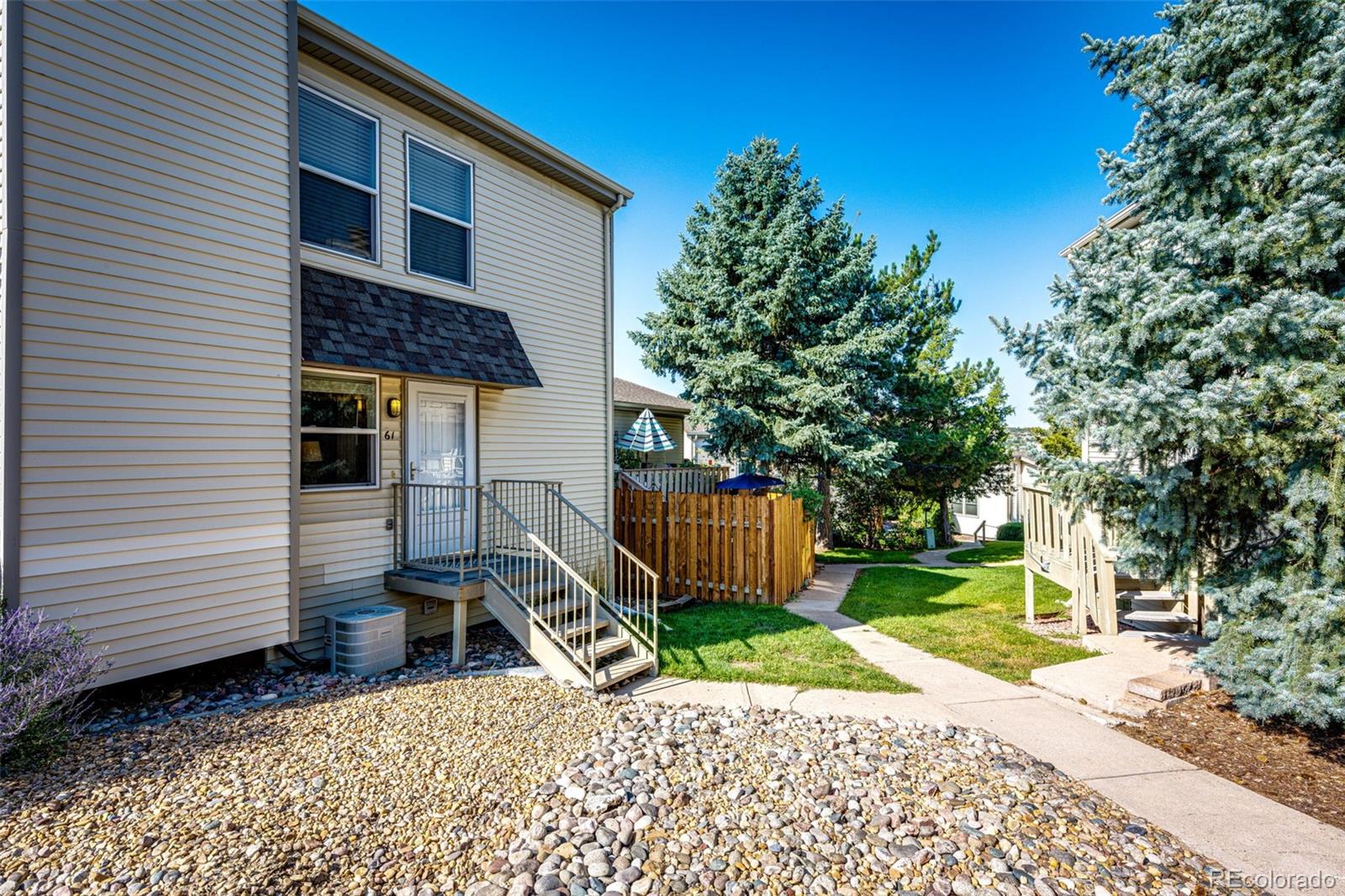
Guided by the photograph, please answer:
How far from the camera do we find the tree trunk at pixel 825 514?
1605cm

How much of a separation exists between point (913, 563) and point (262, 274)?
44.5 feet

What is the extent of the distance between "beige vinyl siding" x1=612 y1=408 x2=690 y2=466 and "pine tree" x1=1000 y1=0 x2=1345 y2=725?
438 inches

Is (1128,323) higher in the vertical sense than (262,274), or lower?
lower

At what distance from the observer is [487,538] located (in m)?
7.88

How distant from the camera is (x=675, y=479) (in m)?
13.5

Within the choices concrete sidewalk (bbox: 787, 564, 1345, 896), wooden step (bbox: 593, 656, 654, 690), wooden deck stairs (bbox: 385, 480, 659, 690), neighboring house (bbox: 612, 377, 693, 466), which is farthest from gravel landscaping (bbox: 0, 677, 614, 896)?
neighboring house (bbox: 612, 377, 693, 466)

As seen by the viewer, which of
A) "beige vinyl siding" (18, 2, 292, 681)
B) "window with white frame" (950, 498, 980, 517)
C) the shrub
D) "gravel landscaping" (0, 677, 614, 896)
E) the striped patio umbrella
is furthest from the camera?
"window with white frame" (950, 498, 980, 517)

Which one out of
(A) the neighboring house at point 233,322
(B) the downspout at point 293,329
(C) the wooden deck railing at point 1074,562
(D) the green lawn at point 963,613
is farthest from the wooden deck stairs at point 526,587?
(C) the wooden deck railing at point 1074,562

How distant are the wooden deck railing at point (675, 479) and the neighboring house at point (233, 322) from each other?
4084mm

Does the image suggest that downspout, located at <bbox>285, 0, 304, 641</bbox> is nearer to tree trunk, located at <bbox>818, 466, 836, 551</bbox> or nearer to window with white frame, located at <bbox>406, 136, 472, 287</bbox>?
window with white frame, located at <bbox>406, 136, 472, 287</bbox>

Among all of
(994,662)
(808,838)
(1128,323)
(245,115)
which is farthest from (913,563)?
(245,115)

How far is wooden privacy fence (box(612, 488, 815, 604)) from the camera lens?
9719 mm

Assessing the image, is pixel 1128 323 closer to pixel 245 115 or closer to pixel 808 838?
pixel 808 838

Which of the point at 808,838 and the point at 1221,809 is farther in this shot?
the point at 1221,809
